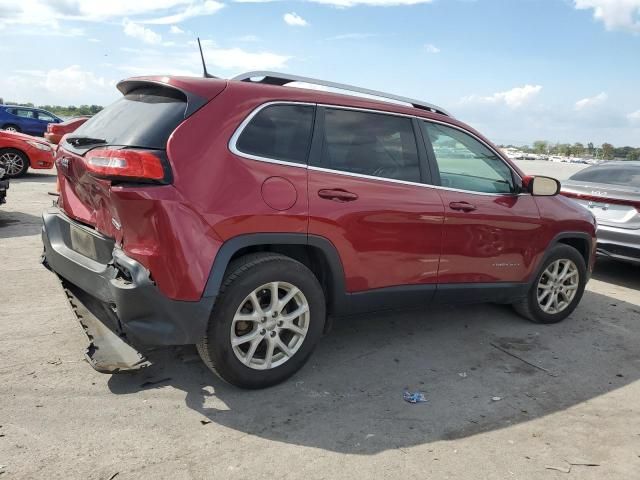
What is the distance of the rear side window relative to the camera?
319 centimetres

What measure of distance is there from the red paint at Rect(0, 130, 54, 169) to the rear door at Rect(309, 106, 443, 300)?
989 cm

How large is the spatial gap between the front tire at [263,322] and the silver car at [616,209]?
185 inches

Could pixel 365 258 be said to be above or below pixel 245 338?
above

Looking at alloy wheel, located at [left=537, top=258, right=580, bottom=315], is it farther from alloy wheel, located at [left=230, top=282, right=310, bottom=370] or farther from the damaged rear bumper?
the damaged rear bumper

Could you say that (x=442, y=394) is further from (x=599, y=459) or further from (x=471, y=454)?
(x=599, y=459)

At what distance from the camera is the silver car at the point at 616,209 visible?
253 inches

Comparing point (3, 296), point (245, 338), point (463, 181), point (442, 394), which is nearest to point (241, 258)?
point (245, 338)

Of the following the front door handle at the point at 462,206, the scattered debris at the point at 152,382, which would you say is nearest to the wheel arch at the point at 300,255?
the scattered debris at the point at 152,382

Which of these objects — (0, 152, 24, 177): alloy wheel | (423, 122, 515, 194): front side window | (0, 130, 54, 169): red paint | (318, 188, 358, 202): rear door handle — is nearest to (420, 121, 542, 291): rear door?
(423, 122, 515, 194): front side window

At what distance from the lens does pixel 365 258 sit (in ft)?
11.9

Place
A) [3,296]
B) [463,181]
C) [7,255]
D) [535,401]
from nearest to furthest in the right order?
[535,401] < [463,181] < [3,296] < [7,255]

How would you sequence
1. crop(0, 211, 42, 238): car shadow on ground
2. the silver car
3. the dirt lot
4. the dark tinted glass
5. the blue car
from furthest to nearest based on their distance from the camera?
1. the blue car
2. crop(0, 211, 42, 238): car shadow on ground
3. the silver car
4. the dark tinted glass
5. the dirt lot

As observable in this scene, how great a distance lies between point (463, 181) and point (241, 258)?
2.00 meters

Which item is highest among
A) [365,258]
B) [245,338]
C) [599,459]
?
[365,258]
